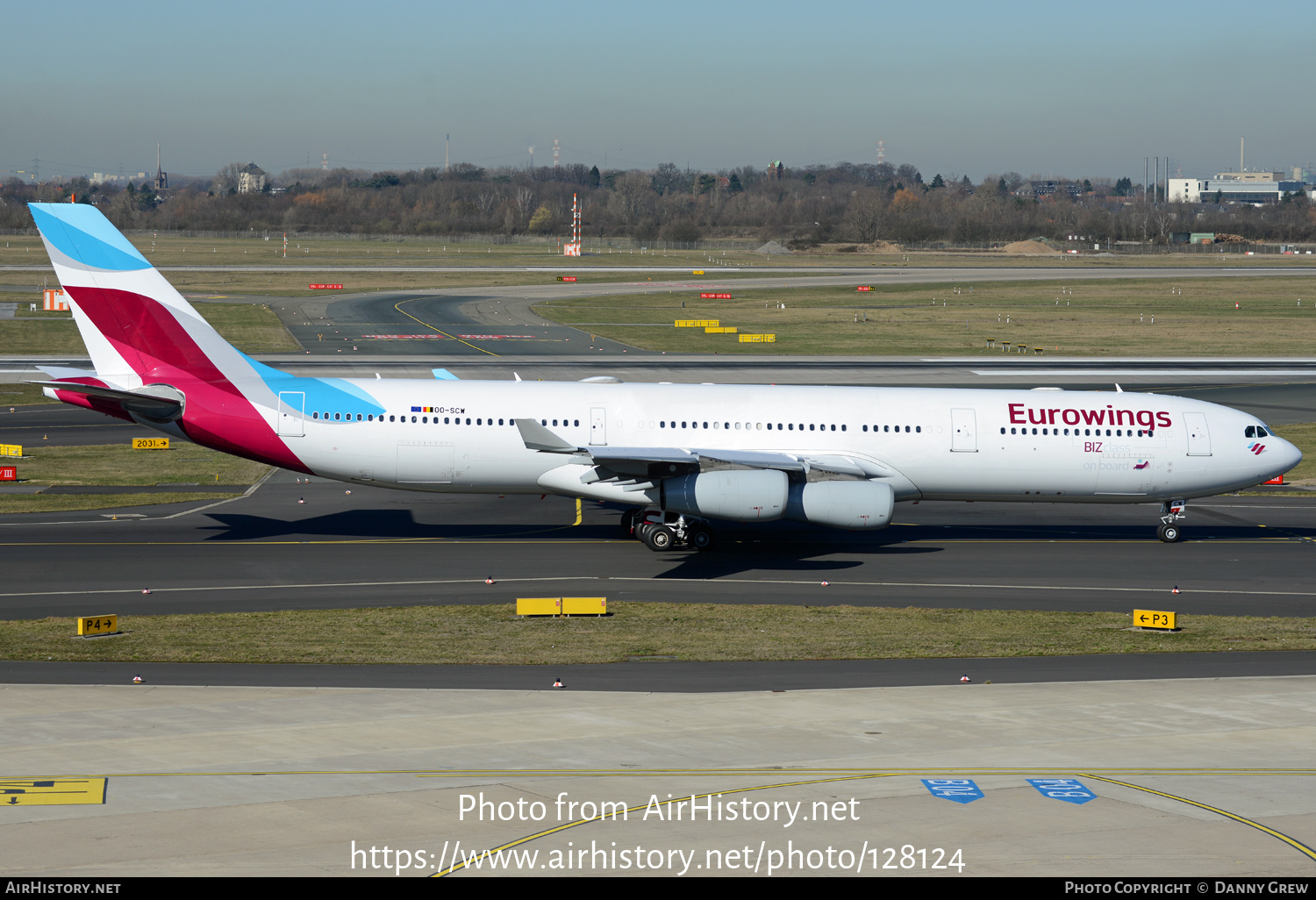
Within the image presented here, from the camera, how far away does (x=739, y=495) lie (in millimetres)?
31328

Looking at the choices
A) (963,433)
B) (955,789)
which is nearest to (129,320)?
(963,433)

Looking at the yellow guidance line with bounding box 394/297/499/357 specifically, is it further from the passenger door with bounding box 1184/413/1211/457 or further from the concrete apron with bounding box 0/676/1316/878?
the concrete apron with bounding box 0/676/1316/878

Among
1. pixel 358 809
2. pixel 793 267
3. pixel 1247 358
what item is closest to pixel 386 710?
pixel 358 809

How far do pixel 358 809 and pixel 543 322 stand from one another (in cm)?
8134

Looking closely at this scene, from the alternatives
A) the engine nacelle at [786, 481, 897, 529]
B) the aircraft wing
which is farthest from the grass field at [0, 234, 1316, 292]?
the engine nacelle at [786, 481, 897, 529]

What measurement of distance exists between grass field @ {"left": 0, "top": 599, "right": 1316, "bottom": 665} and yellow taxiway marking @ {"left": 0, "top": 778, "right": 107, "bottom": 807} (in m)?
6.69

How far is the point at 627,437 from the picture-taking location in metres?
34.1

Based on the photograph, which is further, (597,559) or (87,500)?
(87,500)

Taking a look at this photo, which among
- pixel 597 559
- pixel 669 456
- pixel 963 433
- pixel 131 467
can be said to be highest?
pixel 963 433

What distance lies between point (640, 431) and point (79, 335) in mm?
62559

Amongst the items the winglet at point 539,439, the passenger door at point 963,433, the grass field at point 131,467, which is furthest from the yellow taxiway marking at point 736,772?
the grass field at point 131,467

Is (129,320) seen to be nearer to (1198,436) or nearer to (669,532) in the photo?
(669,532)

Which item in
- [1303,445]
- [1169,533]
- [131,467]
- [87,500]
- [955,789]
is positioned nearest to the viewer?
[955,789]
